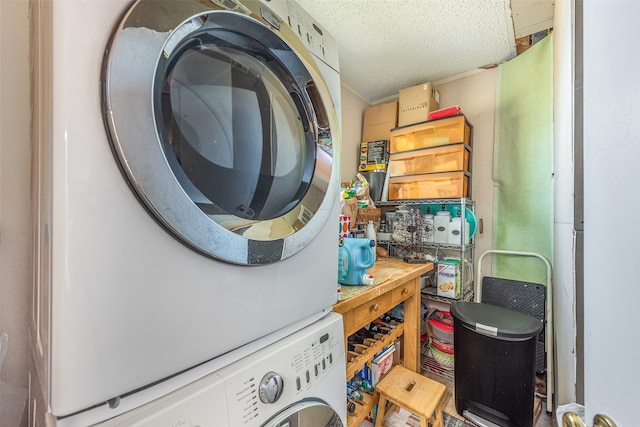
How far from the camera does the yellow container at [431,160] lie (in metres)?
1.85

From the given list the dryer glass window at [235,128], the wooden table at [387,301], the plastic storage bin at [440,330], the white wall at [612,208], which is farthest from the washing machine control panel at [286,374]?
the plastic storage bin at [440,330]

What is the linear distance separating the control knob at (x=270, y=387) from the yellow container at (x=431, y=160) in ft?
5.96

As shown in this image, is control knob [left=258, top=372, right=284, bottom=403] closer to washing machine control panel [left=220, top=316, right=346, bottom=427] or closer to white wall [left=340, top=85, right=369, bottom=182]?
washing machine control panel [left=220, top=316, right=346, bottom=427]

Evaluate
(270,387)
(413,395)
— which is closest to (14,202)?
(270,387)

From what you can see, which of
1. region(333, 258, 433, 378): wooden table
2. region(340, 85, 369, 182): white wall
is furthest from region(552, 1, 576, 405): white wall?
region(340, 85, 369, 182): white wall

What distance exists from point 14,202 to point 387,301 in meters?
1.34

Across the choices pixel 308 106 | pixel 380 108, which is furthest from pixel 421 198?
pixel 308 106

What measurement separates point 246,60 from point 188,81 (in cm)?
17

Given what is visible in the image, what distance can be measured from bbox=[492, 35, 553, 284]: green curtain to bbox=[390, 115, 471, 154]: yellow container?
0.30 metres

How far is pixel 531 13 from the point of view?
4.87ft

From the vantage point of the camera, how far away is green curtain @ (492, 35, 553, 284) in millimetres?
1659

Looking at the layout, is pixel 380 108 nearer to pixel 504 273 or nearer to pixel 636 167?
pixel 504 273

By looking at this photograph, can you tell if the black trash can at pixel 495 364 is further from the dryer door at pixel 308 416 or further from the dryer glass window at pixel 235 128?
the dryer glass window at pixel 235 128

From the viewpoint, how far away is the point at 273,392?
0.52m
